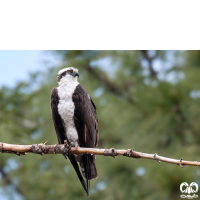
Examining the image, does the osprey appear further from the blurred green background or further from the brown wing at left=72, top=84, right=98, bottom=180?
the blurred green background

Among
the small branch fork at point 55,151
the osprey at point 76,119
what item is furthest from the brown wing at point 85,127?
the small branch fork at point 55,151

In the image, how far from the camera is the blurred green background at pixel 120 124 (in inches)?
232

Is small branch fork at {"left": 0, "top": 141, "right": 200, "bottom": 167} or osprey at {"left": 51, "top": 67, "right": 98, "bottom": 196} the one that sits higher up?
osprey at {"left": 51, "top": 67, "right": 98, "bottom": 196}

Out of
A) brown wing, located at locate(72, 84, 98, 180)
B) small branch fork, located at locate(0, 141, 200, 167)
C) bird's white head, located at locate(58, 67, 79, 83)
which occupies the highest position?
bird's white head, located at locate(58, 67, 79, 83)

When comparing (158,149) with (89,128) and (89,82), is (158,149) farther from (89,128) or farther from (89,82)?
(89,128)

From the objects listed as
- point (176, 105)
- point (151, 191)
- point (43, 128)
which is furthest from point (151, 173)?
point (43, 128)

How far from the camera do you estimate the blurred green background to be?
5887mm

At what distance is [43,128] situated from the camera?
320 inches

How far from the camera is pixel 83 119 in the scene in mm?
3635

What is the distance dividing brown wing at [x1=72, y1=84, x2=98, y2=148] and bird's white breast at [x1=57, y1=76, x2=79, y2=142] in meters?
0.05

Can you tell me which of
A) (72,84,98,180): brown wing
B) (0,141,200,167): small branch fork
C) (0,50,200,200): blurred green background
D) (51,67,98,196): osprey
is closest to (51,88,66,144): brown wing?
(51,67,98,196): osprey

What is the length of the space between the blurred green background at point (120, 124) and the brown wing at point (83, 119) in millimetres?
2021

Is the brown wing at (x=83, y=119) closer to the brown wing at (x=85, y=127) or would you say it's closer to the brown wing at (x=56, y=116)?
the brown wing at (x=85, y=127)

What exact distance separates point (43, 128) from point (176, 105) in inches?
151
